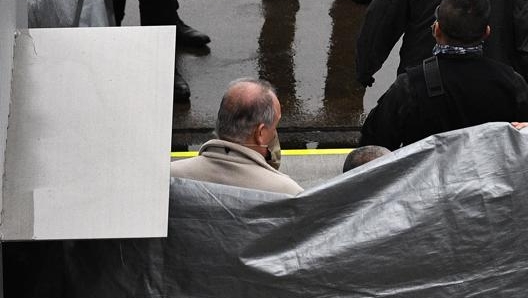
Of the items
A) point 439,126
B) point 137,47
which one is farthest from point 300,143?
point 137,47

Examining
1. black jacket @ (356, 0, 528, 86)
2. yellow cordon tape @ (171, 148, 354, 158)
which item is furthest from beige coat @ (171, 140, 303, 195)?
yellow cordon tape @ (171, 148, 354, 158)

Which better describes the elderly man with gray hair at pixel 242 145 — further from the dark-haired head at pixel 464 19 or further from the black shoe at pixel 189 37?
the black shoe at pixel 189 37

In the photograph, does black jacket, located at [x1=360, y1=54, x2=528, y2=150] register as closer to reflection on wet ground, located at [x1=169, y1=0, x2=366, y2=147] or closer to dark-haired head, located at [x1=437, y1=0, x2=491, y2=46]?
dark-haired head, located at [x1=437, y1=0, x2=491, y2=46]

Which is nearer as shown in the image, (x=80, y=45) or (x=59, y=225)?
(x=59, y=225)

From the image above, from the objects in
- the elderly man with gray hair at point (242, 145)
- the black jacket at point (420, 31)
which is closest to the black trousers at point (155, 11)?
the black jacket at point (420, 31)

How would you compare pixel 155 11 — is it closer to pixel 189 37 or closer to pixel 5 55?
pixel 189 37

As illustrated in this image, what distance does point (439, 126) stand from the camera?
159 inches

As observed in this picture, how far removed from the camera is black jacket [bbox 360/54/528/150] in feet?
12.9

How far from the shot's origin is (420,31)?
Answer: 4660 millimetres

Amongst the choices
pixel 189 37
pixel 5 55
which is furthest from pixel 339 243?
pixel 189 37

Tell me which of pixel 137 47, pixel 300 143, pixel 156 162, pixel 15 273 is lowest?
pixel 300 143

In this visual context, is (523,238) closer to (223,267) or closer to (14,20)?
(223,267)

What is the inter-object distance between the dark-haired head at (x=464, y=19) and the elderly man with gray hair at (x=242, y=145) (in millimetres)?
911

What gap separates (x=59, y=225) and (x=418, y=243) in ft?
3.23
